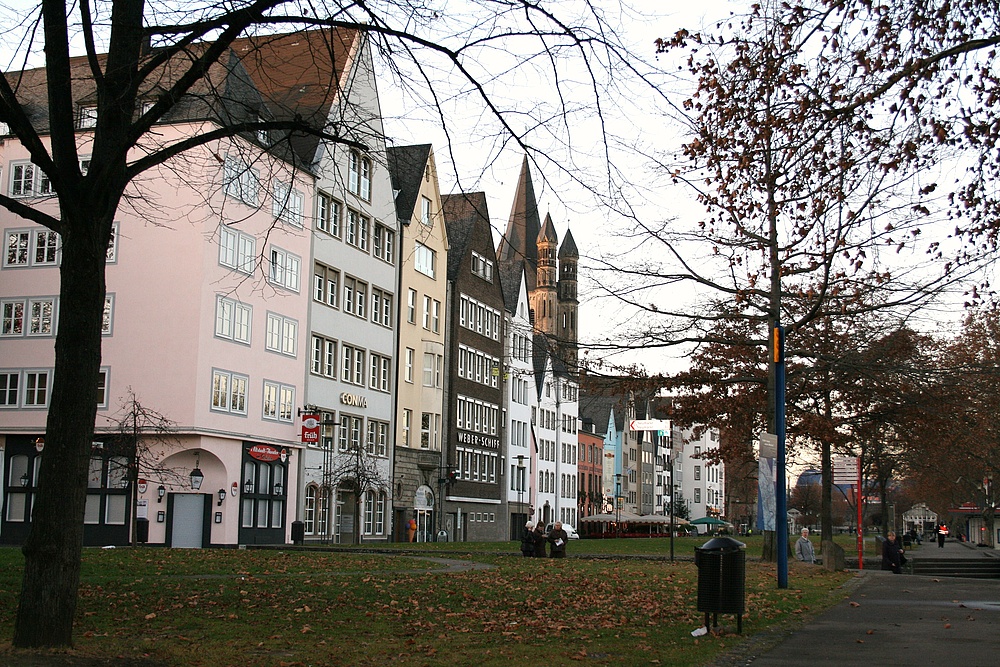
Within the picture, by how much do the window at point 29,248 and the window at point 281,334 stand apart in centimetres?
852

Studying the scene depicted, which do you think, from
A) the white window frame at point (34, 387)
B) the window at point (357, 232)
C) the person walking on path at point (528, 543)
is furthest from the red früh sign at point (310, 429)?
the person walking on path at point (528, 543)

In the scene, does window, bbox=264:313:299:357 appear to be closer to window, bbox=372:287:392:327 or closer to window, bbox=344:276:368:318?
window, bbox=344:276:368:318

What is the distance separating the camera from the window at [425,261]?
201 feet

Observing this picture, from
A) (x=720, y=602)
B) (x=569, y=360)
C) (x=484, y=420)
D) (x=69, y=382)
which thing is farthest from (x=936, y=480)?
(x=69, y=382)

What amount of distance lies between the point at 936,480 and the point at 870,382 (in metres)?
43.4

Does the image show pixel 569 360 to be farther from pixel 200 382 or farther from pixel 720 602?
pixel 200 382

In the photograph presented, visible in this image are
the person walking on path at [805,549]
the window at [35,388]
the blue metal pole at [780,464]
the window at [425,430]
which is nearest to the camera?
the blue metal pole at [780,464]

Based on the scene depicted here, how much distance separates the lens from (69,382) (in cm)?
942

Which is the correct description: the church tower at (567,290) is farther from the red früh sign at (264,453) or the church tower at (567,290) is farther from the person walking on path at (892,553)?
the person walking on path at (892,553)

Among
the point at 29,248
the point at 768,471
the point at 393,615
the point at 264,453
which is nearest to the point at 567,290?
the point at 264,453

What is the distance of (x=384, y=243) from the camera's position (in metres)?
58.9

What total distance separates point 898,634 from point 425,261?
169ft

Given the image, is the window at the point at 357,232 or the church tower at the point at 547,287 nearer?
the window at the point at 357,232

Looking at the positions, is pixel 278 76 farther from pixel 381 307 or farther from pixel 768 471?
pixel 381 307
